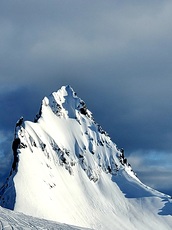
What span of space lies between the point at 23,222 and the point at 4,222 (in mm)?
4597

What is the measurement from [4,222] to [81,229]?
1117 centimetres

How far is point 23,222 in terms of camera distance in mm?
56656

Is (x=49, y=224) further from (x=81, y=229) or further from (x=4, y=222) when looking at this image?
(x=4, y=222)

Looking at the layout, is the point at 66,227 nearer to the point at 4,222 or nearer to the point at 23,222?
the point at 23,222

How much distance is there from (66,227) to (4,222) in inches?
394

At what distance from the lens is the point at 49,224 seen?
59688 mm

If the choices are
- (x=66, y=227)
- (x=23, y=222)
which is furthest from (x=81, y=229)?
(x=23, y=222)

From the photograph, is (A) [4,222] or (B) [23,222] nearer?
(A) [4,222]

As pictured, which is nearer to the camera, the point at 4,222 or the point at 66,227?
the point at 4,222

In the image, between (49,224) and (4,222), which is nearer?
(4,222)

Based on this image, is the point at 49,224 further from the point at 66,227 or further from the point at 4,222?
the point at 4,222

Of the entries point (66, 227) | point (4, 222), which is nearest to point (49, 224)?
point (66, 227)

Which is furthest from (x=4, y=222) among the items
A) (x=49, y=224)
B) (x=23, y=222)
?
(x=49, y=224)

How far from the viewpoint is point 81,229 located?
5888 cm
